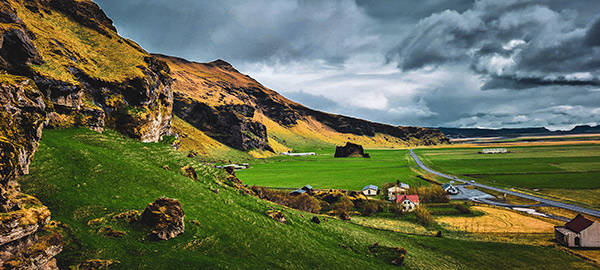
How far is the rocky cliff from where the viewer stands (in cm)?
1205

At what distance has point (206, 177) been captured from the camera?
3666 cm

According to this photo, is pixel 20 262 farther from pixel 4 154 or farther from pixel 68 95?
pixel 68 95

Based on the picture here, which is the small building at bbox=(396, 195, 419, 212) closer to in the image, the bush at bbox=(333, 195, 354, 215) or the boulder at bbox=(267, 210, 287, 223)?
the bush at bbox=(333, 195, 354, 215)

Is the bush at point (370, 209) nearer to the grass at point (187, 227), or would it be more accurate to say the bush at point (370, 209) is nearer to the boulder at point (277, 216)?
the grass at point (187, 227)

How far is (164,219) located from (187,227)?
2374 millimetres

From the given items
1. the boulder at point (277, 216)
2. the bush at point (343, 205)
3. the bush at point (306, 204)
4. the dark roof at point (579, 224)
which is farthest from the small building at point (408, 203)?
the boulder at point (277, 216)

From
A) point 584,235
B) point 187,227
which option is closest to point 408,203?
point 584,235

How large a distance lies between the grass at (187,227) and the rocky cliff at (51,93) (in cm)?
258

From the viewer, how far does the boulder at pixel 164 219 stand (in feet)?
59.1

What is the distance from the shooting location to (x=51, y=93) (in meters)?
29.8

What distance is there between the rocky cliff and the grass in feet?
8.47

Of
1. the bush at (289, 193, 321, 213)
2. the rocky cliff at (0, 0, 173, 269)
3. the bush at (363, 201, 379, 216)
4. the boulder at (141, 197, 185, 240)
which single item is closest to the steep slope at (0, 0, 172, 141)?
the rocky cliff at (0, 0, 173, 269)

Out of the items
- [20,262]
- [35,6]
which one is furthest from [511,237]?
[35,6]

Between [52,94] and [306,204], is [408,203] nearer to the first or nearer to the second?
[306,204]
